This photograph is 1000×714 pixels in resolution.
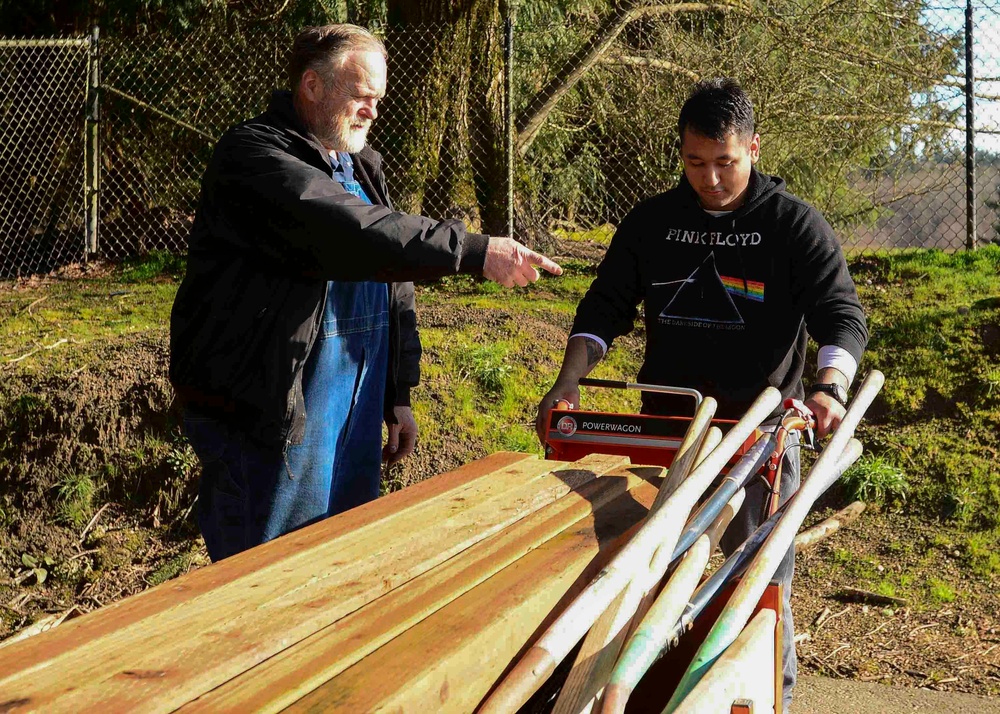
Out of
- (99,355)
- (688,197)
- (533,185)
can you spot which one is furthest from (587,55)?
(688,197)

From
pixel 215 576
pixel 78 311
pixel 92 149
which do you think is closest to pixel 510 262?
pixel 215 576

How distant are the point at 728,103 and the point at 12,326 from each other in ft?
18.0

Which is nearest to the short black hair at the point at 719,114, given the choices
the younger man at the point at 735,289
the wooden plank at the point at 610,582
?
the younger man at the point at 735,289

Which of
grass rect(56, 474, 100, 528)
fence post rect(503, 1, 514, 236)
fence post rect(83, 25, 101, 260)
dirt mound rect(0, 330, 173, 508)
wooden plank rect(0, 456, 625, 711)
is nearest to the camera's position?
wooden plank rect(0, 456, 625, 711)

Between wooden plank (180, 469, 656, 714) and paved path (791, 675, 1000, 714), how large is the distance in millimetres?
1869

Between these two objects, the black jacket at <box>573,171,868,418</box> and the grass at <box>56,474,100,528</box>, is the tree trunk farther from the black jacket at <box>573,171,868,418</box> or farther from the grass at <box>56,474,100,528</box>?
the black jacket at <box>573,171,868,418</box>

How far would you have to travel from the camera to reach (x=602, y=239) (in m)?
10.2

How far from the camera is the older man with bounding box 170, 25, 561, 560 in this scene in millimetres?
2727

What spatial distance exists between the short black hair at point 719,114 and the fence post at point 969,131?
6.11 meters

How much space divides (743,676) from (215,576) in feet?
3.49

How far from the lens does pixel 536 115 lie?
30.1 ft

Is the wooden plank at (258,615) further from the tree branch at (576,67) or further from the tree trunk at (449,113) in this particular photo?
the tree branch at (576,67)

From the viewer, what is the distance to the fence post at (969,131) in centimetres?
843

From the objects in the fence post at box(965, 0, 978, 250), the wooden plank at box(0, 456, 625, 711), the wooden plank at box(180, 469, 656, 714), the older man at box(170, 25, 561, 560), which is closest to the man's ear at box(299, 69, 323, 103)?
the older man at box(170, 25, 561, 560)
